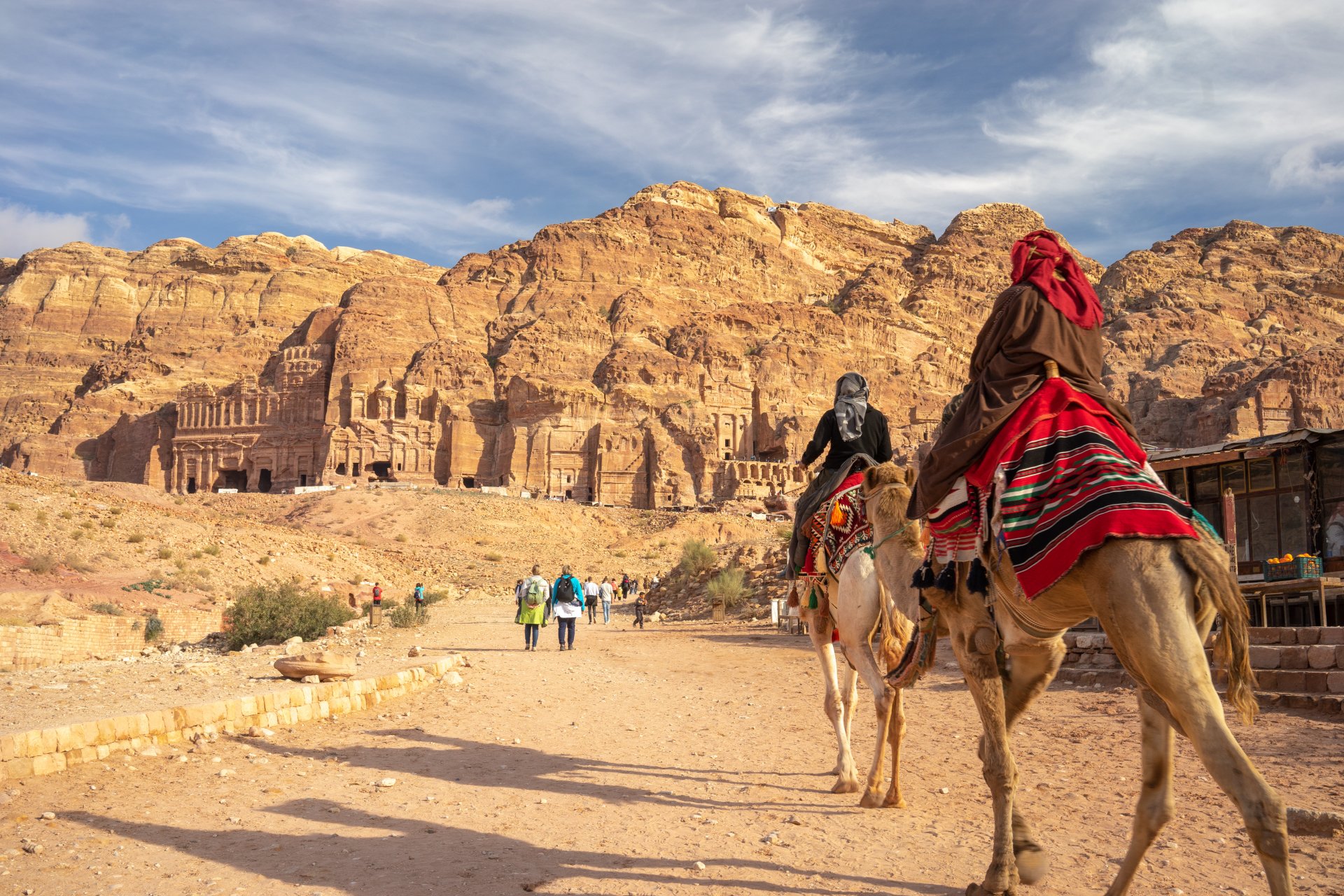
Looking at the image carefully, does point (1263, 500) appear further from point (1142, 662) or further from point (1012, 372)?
point (1142, 662)

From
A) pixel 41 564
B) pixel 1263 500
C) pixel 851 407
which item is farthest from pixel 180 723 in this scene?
pixel 41 564

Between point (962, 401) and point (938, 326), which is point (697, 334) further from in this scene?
point (962, 401)

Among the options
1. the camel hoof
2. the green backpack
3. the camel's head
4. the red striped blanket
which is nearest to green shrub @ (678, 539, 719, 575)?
the green backpack

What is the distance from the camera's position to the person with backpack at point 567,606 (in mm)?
20188

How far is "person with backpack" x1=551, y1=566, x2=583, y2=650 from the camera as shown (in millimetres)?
20188

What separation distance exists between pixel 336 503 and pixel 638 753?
187ft

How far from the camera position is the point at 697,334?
9550 cm

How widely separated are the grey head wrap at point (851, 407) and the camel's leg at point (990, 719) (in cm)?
320

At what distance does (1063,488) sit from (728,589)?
26381 millimetres

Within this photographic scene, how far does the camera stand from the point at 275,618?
19609 mm

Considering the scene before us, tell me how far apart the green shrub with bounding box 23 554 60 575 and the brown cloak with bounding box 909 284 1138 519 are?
27125mm

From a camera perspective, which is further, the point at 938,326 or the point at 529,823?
the point at 938,326

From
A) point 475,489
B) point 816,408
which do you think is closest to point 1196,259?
point 816,408

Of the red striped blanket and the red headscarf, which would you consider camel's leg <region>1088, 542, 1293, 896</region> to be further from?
the red headscarf
